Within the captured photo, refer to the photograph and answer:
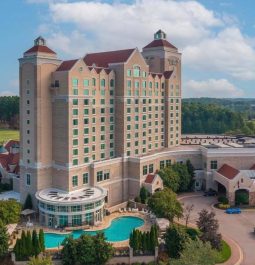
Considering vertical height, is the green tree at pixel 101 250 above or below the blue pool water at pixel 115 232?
above

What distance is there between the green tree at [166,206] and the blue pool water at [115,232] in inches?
136

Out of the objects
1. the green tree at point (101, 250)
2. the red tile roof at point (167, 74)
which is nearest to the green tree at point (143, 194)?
the green tree at point (101, 250)

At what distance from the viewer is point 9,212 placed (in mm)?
44312

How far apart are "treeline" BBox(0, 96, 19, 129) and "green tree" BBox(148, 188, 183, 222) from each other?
110m

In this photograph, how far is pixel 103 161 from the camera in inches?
2162

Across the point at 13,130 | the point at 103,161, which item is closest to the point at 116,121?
the point at 103,161

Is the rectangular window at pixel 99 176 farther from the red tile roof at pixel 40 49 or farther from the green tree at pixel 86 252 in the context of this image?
the green tree at pixel 86 252

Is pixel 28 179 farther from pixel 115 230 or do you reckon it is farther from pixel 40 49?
pixel 40 49

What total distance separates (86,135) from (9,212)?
15.4 meters

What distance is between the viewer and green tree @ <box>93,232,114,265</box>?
36188mm

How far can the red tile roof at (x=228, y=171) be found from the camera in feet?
191

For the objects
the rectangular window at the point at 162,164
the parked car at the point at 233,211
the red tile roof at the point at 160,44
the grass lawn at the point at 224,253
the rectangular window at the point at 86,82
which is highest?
the red tile roof at the point at 160,44

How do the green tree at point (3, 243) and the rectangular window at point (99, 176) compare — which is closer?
the green tree at point (3, 243)

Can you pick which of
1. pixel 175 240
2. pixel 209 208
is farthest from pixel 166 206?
pixel 209 208
